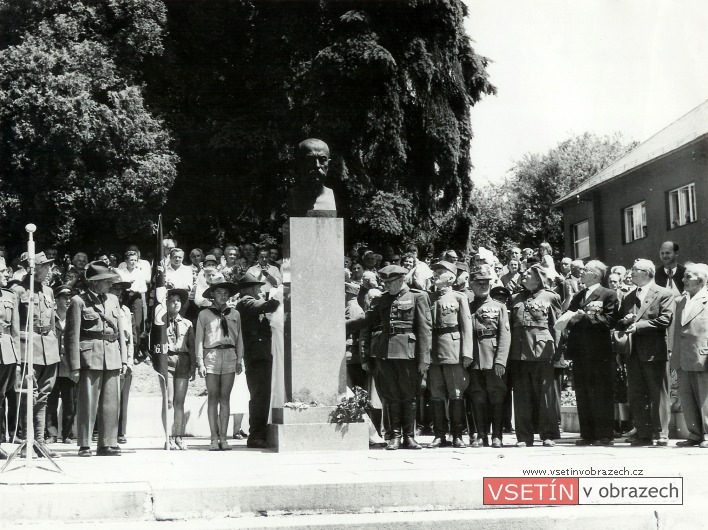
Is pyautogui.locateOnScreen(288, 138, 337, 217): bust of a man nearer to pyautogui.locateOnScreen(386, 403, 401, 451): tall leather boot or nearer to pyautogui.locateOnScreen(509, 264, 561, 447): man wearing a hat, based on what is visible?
pyautogui.locateOnScreen(386, 403, 401, 451): tall leather boot

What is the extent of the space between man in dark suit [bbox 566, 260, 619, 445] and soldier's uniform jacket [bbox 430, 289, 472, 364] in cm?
134

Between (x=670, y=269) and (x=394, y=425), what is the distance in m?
4.81

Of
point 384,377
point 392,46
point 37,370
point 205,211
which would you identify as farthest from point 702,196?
point 37,370

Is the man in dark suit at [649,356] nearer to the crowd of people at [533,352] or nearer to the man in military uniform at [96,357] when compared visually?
the crowd of people at [533,352]

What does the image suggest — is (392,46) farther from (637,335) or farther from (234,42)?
(637,335)

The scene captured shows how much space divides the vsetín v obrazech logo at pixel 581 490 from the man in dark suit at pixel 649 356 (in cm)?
322

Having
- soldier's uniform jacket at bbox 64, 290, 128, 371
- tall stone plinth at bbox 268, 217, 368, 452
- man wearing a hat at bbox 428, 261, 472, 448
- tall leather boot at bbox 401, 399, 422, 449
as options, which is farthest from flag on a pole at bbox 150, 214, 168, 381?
man wearing a hat at bbox 428, 261, 472, 448

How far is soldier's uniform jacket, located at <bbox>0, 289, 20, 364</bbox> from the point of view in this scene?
9.54 metres

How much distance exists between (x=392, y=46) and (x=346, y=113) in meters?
2.53

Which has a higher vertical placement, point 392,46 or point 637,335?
point 392,46

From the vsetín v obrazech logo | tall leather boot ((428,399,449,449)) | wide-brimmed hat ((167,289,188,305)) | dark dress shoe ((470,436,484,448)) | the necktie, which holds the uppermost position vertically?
wide-brimmed hat ((167,289,188,305))

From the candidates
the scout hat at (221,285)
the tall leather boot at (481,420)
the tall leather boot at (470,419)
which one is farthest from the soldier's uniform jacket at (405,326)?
the scout hat at (221,285)

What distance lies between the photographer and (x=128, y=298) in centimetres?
1628

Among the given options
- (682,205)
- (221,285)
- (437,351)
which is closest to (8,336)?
(221,285)
